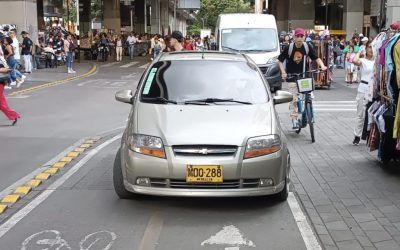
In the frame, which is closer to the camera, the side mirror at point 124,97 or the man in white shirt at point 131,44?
→ the side mirror at point 124,97

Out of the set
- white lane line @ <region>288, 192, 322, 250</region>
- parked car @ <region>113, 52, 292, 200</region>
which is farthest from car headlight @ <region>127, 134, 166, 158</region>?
white lane line @ <region>288, 192, 322, 250</region>

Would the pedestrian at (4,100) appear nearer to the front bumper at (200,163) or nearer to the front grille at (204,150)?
the front bumper at (200,163)

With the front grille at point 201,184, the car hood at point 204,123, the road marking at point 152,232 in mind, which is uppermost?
the car hood at point 204,123

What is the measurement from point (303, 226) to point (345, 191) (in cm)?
143

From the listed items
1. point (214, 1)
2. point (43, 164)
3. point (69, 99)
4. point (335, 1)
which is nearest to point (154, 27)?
point (335, 1)

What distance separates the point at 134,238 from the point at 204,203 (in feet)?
4.08

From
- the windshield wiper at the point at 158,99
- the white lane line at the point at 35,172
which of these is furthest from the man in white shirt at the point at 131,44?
the windshield wiper at the point at 158,99

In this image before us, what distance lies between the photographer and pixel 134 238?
5203 mm

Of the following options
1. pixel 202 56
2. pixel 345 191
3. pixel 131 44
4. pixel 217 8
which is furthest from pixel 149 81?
pixel 217 8

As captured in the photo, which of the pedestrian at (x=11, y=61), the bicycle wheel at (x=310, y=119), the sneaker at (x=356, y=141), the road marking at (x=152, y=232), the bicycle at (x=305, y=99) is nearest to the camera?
the road marking at (x=152, y=232)

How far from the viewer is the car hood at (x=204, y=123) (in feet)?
18.8

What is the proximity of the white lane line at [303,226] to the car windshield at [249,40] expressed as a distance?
483 inches

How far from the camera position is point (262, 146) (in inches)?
230

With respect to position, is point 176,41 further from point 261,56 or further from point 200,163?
point 200,163
